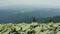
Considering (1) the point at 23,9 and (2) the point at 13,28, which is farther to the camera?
(1) the point at 23,9

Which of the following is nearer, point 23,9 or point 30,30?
point 30,30

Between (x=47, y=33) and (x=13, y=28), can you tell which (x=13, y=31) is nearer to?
(x=13, y=28)

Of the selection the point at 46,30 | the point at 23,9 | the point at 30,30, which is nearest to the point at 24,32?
the point at 30,30

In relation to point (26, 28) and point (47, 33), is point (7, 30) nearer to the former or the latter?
point (26, 28)

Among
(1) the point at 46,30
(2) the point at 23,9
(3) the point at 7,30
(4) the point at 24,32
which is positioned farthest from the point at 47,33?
(2) the point at 23,9

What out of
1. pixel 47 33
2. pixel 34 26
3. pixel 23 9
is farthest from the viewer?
pixel 23 9

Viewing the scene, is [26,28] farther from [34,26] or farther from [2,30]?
[2,30]

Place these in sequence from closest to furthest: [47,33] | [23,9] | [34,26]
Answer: [47,33] < [34,26] < [23,9]

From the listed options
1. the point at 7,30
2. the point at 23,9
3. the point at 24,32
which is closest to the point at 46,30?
the point at 24,32
